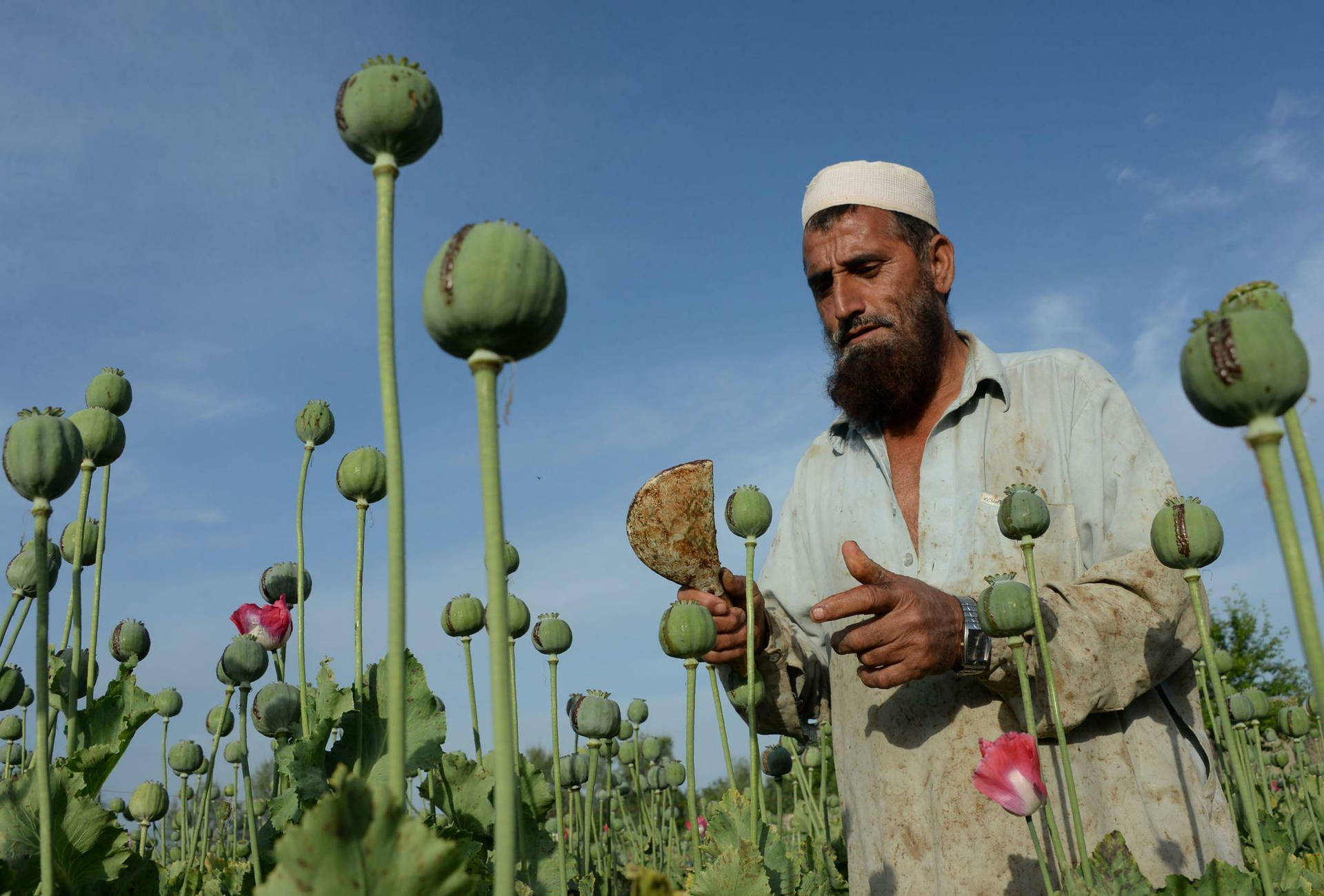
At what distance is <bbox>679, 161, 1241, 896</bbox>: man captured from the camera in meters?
2.51

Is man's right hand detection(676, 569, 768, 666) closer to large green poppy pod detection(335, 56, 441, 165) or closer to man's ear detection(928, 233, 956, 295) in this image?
large green poppy pod detection(335, 56, 441, 165)

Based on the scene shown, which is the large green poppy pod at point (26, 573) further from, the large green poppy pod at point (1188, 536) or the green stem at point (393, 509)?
the large green poppy pod at point (1188, 536)

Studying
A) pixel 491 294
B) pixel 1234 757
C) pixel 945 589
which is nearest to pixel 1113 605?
pixel 945 589

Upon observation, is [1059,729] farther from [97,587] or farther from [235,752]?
[235,752]

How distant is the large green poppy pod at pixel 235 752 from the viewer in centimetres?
203

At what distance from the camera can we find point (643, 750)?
5.48 m

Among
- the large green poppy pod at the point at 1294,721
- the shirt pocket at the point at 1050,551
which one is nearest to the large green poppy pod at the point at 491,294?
the shirt pocket at the point at 1050,551

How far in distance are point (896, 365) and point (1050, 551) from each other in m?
0.84

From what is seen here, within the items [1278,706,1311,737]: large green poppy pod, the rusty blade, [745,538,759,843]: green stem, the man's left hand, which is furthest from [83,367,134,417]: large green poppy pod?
[1278,706,1311,737]: large green poppy pod

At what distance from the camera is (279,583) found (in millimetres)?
2604

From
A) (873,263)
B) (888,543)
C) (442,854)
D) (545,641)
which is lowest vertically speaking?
(442,854)

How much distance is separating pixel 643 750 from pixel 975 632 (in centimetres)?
334

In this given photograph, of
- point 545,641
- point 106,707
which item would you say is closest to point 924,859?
point 545,641

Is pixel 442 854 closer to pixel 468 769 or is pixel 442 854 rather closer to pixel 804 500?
pixel 468 769
